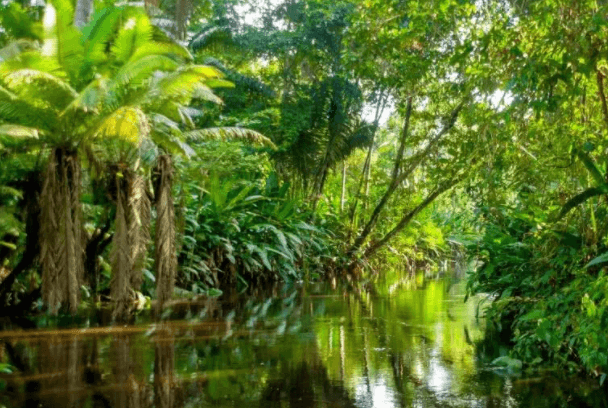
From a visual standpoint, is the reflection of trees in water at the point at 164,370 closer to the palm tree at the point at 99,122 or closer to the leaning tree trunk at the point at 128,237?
the leaning tree trunk at the point at 128,237

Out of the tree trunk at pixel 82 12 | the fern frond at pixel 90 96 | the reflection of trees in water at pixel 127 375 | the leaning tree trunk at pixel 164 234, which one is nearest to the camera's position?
the reflection of trees in water at pixel 127 375

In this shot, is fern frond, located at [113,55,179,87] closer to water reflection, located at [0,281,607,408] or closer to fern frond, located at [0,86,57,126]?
fern frond, located at [0,86,57,126]

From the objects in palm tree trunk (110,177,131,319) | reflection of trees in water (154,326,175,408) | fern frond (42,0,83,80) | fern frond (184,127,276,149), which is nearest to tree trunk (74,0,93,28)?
fern frond (42,0,83,80)

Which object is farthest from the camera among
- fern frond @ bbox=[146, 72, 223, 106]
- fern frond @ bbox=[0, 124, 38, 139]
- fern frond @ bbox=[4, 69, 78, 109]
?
fern frond @ bbox=[146, 72, 223, 106]

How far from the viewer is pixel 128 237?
12.2 meters

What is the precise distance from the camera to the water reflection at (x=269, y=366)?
633 cm

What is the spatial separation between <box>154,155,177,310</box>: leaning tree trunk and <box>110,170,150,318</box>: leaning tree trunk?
0.27 metres

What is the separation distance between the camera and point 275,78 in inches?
1050

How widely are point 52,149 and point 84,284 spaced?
3.00 metres

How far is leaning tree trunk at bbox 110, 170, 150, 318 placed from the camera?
11.9 meters

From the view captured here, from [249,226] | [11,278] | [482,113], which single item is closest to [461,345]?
[482,113]

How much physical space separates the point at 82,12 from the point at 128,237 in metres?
4.79

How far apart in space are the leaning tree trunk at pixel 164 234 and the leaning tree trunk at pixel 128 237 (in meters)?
0.27

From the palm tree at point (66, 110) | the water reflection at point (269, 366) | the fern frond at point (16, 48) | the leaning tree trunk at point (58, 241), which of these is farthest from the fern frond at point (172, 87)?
the water reflection at point (269, 366)
